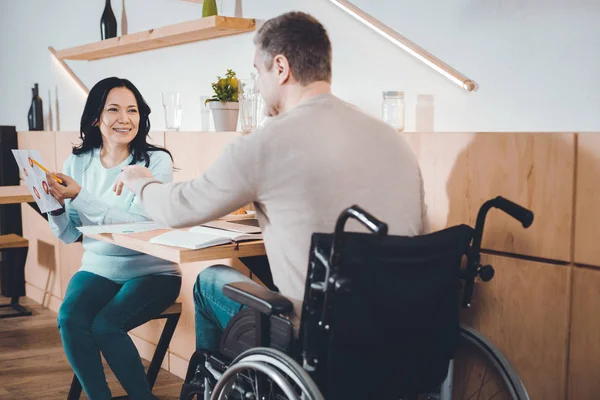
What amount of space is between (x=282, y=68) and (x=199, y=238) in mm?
562

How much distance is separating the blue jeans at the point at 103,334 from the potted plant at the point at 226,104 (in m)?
0.86

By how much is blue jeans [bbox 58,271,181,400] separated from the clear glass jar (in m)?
1.00

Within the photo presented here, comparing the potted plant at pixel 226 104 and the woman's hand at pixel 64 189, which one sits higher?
the potted plant at pixel 226 104

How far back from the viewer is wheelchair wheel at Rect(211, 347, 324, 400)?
4.99ft

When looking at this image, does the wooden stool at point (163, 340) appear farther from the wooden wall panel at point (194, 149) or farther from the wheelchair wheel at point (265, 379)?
the wheelchair wheel at point (265, 379)

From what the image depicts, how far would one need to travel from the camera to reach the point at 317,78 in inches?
73.6

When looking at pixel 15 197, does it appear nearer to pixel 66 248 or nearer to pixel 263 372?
pixel 66 248

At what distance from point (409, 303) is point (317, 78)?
618 mm

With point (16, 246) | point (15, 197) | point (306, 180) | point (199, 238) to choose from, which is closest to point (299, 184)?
point (306, 180)

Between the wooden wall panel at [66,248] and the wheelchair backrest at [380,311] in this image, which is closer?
the wheelchair backrest at [380,311]

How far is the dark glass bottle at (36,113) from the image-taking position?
17.4ft

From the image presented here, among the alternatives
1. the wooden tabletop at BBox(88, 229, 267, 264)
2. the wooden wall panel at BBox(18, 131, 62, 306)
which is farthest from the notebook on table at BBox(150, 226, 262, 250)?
the wooden wall panel at BBox(18, 131, 62, 306)

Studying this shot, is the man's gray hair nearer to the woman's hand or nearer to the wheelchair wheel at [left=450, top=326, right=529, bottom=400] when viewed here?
the wheelchair wheel at [left=450, top=326, right=529, bottom=400]

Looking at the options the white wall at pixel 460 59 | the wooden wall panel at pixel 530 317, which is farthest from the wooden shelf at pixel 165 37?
the wooden wall panel at pixel 530 317
